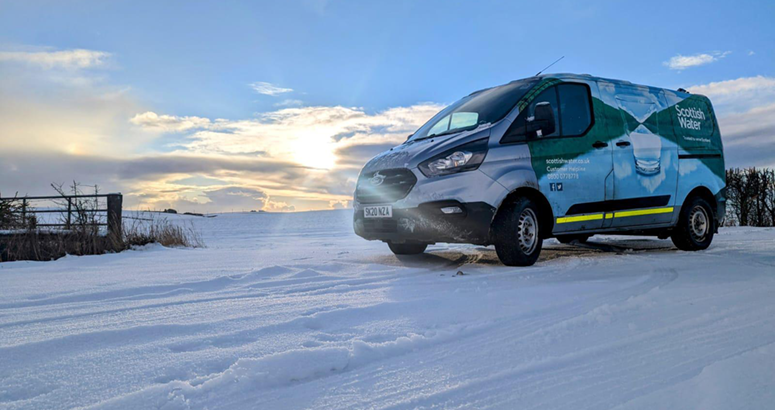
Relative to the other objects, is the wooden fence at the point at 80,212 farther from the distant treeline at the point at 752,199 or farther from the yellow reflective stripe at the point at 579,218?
the distant treeline at the point at 752,199

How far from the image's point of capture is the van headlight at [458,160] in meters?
5.02

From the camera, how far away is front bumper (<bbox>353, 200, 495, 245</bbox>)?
4973mm

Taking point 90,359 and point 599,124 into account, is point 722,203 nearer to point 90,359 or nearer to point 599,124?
point 599,124

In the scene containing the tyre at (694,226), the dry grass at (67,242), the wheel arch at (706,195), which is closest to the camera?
the tyre at (694,226)

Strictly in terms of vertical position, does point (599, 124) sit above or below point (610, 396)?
above

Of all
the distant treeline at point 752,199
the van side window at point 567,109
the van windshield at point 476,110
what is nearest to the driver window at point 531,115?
the van side window at point 567,109

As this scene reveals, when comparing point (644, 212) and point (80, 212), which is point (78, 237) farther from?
point (644, 212)

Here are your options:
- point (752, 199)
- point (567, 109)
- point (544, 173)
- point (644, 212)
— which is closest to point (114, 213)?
point (544, 173)

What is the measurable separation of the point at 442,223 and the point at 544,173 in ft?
4.09

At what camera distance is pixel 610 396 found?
1767 mm

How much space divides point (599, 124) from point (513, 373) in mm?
4706

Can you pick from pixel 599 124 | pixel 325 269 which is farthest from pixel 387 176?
pixel 599 124

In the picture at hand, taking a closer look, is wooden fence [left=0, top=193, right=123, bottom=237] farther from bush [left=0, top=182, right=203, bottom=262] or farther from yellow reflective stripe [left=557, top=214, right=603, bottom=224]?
yellow reflective stripe [left=557, top=214, right=603, bottom=224]

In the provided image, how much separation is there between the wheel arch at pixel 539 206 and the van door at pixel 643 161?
3.44ft
